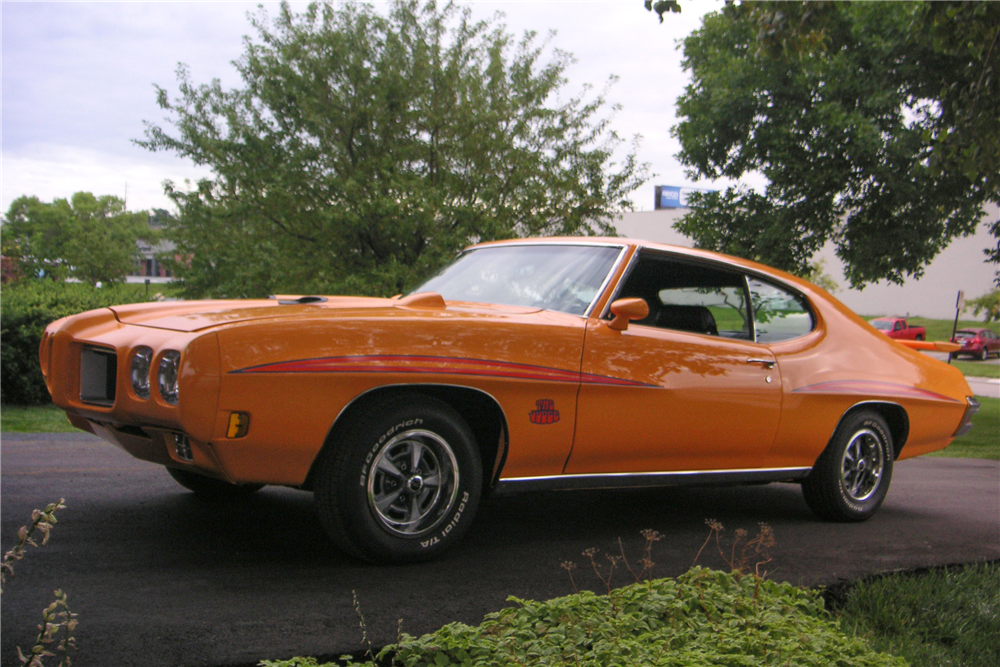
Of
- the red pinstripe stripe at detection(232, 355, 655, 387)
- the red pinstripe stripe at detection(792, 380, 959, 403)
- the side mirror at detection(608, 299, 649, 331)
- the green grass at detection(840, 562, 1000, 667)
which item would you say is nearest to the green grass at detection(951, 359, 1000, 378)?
the red pinstripe stripe at detection(792, 380, 959, 403)

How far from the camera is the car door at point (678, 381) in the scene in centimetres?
418

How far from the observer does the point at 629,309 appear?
4.15 m

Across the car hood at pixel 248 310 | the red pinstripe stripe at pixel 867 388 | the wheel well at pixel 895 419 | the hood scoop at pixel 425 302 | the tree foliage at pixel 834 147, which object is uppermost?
the tree foliage at pixel 834 147

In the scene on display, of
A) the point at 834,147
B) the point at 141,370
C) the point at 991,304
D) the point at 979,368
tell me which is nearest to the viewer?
the point at 141,370

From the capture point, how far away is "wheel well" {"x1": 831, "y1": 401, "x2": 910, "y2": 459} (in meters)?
5.52

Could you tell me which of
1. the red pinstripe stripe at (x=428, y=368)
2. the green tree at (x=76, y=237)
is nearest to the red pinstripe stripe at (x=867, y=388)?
the red pinstripe stripe at (x=428, y=368)

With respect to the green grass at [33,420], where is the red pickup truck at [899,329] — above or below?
above

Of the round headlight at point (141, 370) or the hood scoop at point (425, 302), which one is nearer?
the round headlight at point (141, 370)

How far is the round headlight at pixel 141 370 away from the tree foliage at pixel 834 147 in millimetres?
11240

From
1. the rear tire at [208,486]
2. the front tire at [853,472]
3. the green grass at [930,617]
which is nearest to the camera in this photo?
the green grass at [930,617]

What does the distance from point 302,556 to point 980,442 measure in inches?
527

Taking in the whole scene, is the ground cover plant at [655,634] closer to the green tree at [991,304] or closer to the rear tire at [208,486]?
the rear tire at [208,486]

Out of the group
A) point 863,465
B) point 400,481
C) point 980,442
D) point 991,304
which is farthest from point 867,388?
point 991,304

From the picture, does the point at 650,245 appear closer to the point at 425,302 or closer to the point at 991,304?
the point at 425,302
